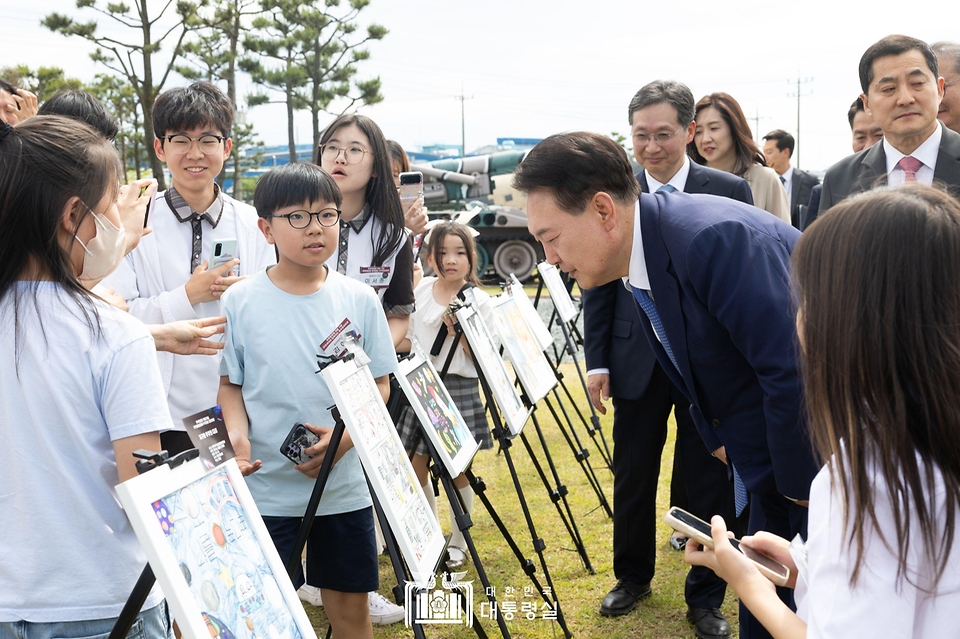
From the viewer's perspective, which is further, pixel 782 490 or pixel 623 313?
pixel 623 313

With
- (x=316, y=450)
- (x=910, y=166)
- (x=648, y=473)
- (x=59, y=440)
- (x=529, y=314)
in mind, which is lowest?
(x=648, y=473)

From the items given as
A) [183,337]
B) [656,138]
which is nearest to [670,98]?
[656,138]

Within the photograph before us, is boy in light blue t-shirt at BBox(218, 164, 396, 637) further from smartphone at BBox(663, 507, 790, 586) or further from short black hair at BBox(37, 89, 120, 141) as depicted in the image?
smartphone at BBox(663, 507, 790, 586)

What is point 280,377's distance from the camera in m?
2.36

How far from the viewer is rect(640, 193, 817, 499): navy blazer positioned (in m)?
1.98

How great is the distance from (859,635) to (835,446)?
26 centimetres

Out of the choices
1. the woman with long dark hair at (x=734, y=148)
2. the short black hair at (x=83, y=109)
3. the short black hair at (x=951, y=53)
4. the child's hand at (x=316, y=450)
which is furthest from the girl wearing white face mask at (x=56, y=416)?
the short black hair at (x=951, y=53)

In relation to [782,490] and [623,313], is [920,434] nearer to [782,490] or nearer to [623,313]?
[782,490]

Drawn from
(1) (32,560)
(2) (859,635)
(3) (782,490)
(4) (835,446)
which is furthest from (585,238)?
(1) (32,560)

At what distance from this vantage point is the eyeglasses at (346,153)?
3184 mm

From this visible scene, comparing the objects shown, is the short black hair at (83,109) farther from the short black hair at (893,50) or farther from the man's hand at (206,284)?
the short black hair at (893,50)

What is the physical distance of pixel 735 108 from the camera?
4266 millimetres

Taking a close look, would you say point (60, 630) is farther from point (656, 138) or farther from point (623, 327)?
point (656, 138)

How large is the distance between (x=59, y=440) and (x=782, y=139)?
711cm
